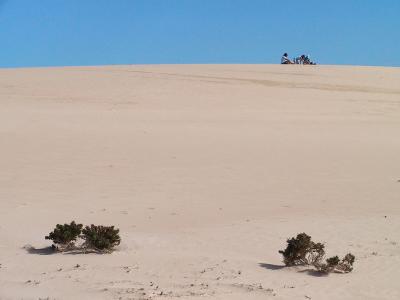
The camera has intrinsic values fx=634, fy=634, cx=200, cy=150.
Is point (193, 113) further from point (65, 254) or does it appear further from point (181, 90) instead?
point (65, 254)

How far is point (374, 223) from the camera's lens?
793 centimetres

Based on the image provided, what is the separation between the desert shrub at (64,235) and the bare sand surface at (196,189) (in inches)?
6.3

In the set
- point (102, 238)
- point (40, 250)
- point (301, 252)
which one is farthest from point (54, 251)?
point (301, 252)

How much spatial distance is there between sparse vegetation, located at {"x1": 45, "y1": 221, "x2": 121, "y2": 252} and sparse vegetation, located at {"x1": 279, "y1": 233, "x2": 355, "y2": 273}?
1638mm

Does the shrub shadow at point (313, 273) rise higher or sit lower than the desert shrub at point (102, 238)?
lower

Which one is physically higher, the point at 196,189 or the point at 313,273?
the point at 196,189

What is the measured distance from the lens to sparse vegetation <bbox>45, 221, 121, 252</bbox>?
19.8ft

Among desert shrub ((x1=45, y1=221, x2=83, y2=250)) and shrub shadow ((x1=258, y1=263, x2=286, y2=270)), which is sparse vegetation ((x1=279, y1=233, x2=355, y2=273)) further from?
desert shrub ((x1=45, y1=221, x2=83, y2=250))

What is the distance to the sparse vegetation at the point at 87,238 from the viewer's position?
605cm

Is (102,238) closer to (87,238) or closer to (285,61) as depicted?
(87,238)

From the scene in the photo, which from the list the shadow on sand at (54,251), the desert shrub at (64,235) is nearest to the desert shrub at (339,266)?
the shadow on sand at (54,251)

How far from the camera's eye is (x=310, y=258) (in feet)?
19.3

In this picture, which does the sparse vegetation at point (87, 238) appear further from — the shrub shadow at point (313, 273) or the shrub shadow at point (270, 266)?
the shrub shadow at point (313, 273)

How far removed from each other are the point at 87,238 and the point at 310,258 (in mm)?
2135
